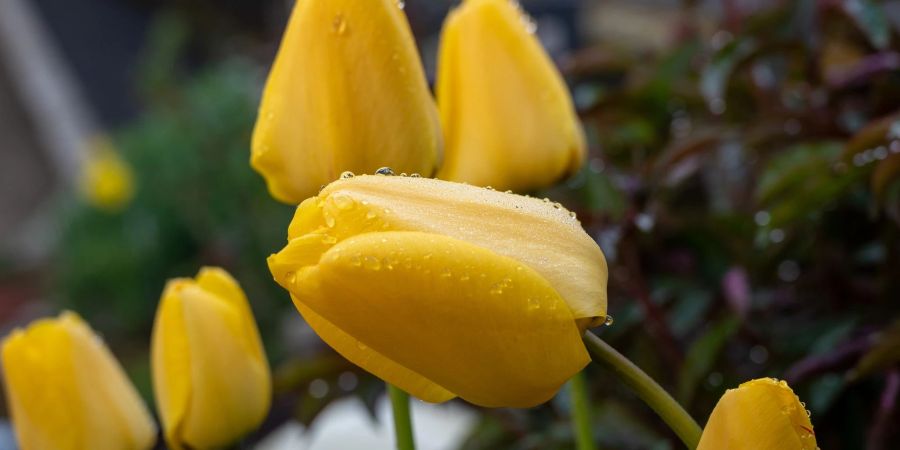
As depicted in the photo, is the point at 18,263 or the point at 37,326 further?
the point at 18,263

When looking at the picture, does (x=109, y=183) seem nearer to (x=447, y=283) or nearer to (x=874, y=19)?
(x=874, y=19)

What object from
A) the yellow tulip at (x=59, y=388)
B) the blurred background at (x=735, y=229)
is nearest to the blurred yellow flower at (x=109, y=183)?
the blurred background at (x=735, y=229)

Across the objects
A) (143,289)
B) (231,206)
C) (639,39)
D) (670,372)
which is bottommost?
(143,289)

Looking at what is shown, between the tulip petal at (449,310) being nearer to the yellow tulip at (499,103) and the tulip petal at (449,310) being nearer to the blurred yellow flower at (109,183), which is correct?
the yellow tulip at (499,103)

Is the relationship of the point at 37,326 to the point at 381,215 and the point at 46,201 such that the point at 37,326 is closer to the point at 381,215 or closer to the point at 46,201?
the point at 381,215

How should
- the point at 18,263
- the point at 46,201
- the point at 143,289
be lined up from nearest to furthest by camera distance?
the point at 143,289
the point at 18,263
the point at 46,201

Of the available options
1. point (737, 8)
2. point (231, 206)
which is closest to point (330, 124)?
point (737, 8)

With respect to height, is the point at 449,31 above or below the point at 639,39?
above
